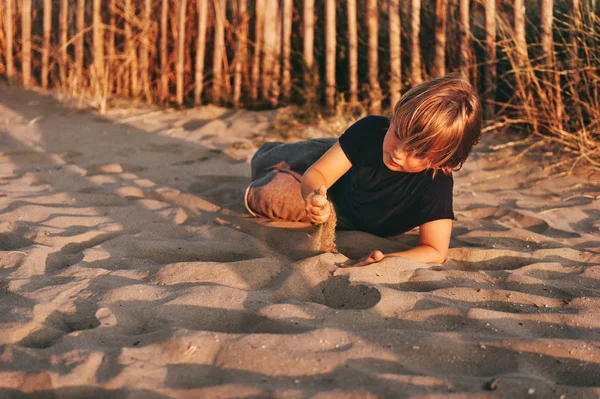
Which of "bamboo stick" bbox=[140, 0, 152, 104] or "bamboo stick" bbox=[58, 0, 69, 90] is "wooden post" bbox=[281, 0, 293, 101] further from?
"bamboo stick" bbox=[58, 0, 69, 90]

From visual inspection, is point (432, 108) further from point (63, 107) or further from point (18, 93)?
point (18, 93)

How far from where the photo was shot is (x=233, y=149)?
4.64 m

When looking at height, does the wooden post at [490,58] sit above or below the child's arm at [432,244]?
above

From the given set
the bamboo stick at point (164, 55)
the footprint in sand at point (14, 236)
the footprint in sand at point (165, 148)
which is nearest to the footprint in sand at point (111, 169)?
the footprint in sand at point (165, 148)

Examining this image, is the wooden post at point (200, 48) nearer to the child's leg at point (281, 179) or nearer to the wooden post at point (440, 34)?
the wooden post at point (440, 34)

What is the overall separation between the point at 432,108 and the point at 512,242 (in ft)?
3.05

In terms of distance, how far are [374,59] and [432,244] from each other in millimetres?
2606

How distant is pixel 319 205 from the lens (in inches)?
101

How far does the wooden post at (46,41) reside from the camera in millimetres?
5911

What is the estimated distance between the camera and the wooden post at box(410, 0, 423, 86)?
4980 mm

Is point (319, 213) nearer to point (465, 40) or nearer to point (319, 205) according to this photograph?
point (319, 205)

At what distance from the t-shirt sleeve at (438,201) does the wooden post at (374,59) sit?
7.75ft

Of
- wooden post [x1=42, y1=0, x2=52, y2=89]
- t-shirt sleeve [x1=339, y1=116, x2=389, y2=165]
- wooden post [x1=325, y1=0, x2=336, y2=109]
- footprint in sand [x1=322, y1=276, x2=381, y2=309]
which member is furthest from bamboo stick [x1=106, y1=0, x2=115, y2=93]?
footprint in sand [x1=322, y1=276, x2=381, y2=309]

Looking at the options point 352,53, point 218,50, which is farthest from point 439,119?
point 218,50
